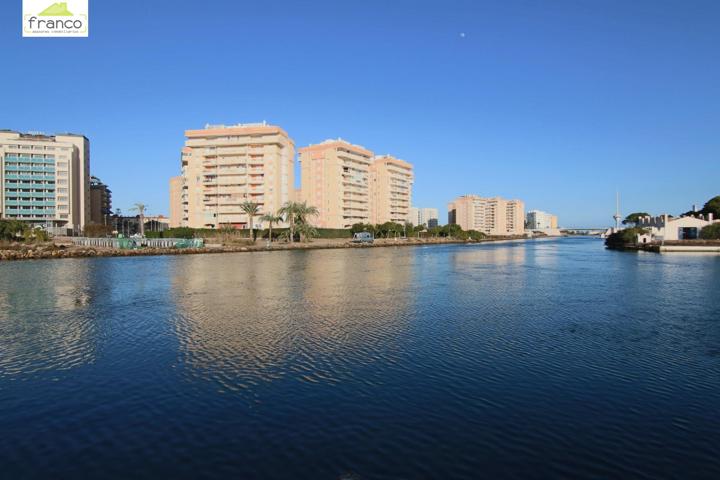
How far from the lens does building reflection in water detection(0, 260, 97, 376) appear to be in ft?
46.5

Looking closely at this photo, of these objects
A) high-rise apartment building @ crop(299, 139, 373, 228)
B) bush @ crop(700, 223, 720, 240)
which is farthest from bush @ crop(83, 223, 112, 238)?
bush @ crop(700, 223, 720, 240)

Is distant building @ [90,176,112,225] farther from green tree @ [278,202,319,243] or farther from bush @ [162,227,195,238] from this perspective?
green tree @ [278,202,319,243]

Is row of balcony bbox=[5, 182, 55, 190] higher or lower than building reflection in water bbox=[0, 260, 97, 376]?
higher

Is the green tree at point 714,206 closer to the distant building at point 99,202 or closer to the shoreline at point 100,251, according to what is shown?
the shoreline at point 100,251

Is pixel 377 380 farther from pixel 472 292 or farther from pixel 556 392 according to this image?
pixel 472 292

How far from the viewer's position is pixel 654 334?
17.8 m

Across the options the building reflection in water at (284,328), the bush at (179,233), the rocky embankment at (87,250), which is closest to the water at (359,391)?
the building reflection in water at (284,328)

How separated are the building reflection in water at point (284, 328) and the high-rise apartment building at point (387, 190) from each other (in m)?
131

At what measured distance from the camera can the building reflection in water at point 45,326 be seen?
14.2 meters

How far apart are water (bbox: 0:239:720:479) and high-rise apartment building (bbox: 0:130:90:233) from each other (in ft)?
403

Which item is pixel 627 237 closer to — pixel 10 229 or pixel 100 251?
pixel 100 251

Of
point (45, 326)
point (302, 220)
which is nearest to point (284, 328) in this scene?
point (45, 326)

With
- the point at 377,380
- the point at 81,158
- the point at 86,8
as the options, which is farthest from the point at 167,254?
the point at 81,158

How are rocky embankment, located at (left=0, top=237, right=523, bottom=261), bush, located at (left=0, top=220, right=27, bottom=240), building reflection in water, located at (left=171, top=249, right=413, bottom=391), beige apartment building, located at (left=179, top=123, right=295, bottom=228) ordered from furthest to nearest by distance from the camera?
beige apartment building, located at (left=179, top=123, right=295, bottom=228) < bush, located at (left=0, top=220, right=27, bottom=240) < rocky embankment, located at (left=0, top=237, right=523, bottom=261) < building reflection in water, located at (left=171, top=249, right=413, bottom=391)
